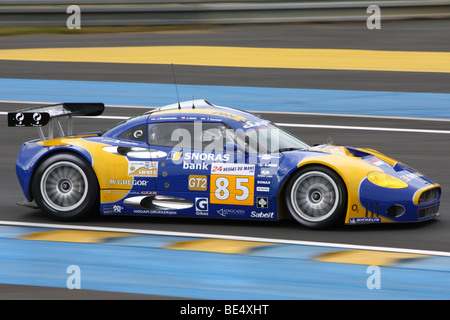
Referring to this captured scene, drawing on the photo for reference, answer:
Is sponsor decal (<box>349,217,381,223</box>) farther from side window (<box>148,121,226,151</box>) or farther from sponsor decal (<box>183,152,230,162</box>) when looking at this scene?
side window (<box>148,121,226,151</box>)

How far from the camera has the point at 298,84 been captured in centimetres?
1700

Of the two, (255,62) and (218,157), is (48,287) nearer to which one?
(218,157)

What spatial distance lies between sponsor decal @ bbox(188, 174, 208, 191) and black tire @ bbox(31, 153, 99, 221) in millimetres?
1018

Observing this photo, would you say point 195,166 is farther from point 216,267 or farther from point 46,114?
point 46,114

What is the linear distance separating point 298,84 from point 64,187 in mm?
8837

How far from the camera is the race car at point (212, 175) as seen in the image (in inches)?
328

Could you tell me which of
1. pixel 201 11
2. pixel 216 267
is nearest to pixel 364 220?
pixel 216 267

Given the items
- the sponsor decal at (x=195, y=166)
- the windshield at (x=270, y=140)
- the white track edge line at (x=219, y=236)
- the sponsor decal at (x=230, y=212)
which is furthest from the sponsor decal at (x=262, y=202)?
the sponsor decal at (x=195, y=166)

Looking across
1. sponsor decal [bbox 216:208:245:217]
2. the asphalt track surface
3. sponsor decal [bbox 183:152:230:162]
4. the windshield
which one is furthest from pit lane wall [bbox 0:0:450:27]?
sponsor decal [bbox 216:208:245:217]

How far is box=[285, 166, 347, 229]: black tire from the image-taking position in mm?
8359

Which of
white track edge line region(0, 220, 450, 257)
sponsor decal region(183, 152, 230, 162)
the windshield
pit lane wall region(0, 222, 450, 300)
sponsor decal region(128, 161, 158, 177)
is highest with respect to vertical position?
the windshield

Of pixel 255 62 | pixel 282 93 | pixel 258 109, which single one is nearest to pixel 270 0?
pixel 255 62

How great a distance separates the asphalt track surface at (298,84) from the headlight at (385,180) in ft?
1.57
